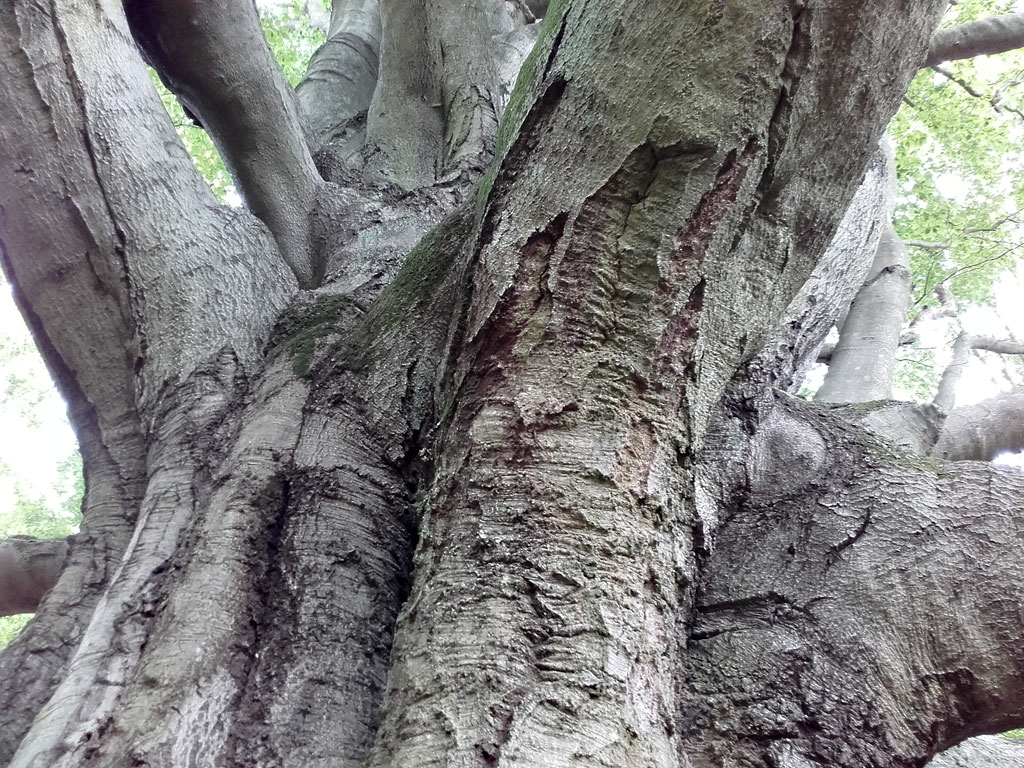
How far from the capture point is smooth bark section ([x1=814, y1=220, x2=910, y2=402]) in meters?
3.18

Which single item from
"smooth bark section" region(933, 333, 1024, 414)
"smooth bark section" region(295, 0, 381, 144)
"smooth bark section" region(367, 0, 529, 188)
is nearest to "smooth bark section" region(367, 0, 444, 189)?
"smooth bark section" region(367, 0, 529, 188)

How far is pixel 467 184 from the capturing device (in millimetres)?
2545

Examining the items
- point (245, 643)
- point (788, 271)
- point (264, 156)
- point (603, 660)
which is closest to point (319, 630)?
point (245, 643)

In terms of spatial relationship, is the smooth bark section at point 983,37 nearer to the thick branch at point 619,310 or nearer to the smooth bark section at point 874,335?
the smooth bark section at point 874,335

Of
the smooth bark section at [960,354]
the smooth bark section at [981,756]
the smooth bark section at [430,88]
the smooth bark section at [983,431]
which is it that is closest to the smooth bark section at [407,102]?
the smooth bark section at [430,88]

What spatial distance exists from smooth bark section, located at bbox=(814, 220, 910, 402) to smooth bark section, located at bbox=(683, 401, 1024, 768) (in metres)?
1.92

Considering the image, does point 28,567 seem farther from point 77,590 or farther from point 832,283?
point 832,283

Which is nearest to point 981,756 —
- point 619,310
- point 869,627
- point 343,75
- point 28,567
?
point 869,627

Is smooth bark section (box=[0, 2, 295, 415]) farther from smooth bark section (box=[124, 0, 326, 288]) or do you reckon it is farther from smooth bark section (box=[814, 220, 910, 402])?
→ smooth bark section (box=[814, 220, 910, 402])

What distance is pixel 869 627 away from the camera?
3.89ft

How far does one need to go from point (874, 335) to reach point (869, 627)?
2469 mm

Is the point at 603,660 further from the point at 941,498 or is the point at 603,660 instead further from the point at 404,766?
the point at 941,498

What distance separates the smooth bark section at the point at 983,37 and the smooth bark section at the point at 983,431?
1.62m

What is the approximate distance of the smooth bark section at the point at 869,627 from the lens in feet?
3.68
